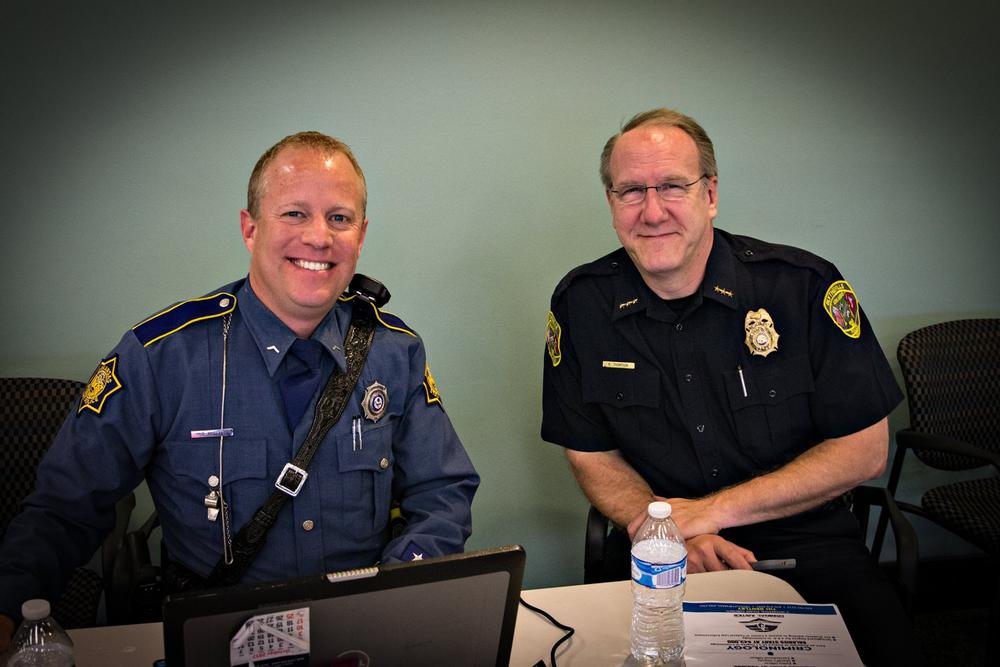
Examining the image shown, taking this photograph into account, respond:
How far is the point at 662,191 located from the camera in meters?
2.33

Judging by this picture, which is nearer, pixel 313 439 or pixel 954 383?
pixel 313 439

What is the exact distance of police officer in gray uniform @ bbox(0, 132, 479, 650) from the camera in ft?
6.10

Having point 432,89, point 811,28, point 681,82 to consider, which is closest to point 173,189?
point 432,89

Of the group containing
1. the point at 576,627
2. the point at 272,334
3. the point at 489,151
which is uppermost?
the point at 489,151

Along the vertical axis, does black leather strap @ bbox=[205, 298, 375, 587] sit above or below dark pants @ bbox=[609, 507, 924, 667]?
above

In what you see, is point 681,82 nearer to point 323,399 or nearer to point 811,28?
point 811,28

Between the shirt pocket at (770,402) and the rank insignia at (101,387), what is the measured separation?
1.50 meters

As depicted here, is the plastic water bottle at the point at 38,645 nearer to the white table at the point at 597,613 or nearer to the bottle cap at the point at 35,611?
→ the bottle cap at the point at 35,611

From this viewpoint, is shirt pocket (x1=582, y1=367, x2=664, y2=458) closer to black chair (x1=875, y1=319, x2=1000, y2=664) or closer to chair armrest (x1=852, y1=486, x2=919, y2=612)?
chair armrest (x1=852, y1=486, x2=919, y2=612)

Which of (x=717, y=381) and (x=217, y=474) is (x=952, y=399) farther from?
(x=217, y=474)

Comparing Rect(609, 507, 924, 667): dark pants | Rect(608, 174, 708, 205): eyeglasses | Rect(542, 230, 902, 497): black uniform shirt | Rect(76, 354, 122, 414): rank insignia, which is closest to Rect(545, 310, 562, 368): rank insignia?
Rect(542, 230, 902, 497): black uniform shirt

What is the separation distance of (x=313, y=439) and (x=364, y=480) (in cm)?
17

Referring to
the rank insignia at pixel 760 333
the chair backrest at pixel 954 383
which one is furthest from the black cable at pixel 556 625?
the chair backrest at pixel 954 383

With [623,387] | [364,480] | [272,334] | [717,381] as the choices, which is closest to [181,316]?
[272,334]
